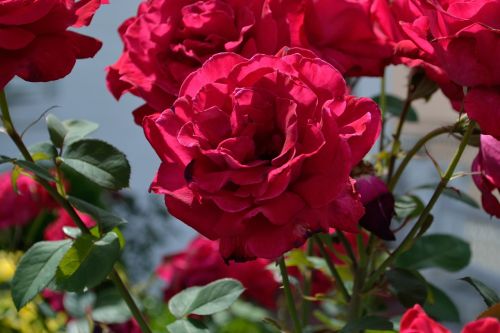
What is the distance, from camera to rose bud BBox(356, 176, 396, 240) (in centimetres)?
61

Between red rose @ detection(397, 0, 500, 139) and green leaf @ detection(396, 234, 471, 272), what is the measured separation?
366 mm

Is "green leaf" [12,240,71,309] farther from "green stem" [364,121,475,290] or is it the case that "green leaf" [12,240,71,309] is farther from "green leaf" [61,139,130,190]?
"green stem" [364,121,475,290]

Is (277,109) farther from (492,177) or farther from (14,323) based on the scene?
(14,323)

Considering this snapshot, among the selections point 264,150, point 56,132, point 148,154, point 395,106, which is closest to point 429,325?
point 264,150

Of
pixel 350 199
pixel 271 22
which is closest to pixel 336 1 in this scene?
pixel 271 22

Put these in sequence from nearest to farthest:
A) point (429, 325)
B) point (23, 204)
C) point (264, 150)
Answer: point (429, 325)
point (264, 150)
point (23, 204)

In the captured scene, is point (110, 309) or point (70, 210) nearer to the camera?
point (70, 210)

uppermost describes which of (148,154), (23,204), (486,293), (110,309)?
(486,293)

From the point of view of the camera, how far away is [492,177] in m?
0.59

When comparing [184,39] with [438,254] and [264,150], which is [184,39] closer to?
[264,150]

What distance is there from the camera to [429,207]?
60cm

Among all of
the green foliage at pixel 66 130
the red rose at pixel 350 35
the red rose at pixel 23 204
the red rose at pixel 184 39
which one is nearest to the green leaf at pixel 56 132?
the green foliage at pixel 66 130

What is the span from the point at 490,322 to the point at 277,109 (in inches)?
6.6

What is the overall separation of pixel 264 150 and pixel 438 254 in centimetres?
44
